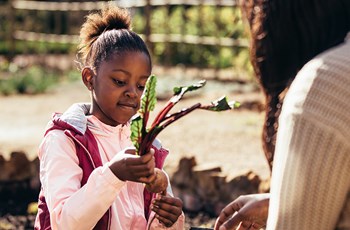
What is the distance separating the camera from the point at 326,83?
160 cm

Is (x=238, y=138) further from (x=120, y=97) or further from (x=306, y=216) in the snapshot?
(x=306, y=216)

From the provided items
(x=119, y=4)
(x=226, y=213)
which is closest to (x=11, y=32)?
(x=119, y=4)

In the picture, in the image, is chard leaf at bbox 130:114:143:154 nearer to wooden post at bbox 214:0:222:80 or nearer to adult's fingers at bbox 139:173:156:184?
adult's fingers at bbox 139:173:156:184

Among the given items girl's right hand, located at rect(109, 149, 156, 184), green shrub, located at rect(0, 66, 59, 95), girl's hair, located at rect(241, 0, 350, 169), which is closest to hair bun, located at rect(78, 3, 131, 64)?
girl's hair, located at rect(241, 0, 350, 169)

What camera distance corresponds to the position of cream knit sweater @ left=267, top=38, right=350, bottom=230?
1584 millimetres

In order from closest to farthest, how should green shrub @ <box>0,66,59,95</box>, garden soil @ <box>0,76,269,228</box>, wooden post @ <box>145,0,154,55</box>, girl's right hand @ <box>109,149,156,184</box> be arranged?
girl's right hand @ <box>109,149,156,184</box>
garden soil @ <box>0,76,269,228</box>
green shrub @ <box>0,66,59,95</box>
wooden post @ <box>145,0,154,55</box>

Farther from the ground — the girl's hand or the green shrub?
the girl's hand

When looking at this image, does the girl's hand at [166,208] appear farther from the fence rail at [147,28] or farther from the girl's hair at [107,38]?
the fence rail at [147,28]

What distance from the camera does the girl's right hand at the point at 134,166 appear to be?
2178 millimetres

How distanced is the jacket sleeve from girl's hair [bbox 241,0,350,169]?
21.1 inches

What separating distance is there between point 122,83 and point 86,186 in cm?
46

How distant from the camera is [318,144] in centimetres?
159

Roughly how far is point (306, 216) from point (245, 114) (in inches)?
327

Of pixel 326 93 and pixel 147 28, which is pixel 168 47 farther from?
pixel 326 93
